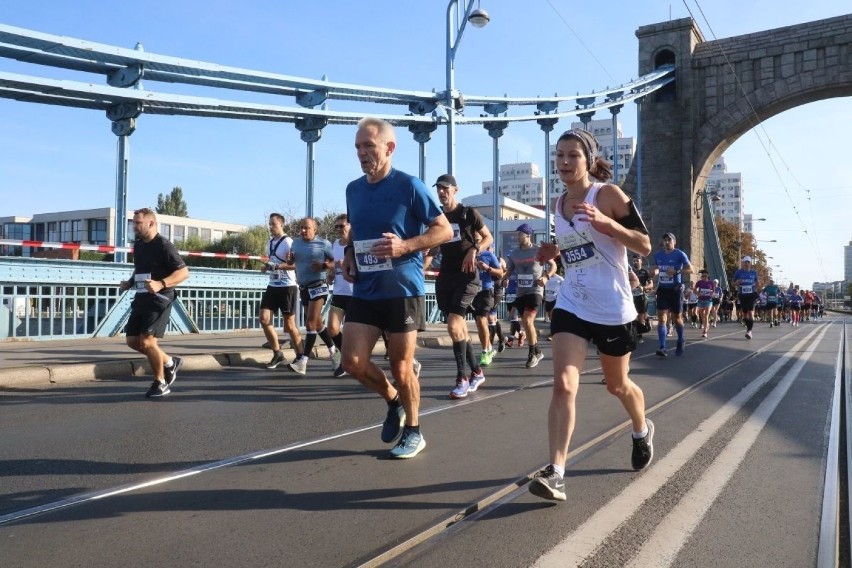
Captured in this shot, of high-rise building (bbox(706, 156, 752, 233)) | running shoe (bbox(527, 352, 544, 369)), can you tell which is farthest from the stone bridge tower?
high-rise building (bbox(706, 156, 752, 233))

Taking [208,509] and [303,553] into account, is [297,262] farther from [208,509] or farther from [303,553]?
[303,553]

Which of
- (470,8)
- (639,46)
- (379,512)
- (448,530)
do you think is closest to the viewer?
(448,530)

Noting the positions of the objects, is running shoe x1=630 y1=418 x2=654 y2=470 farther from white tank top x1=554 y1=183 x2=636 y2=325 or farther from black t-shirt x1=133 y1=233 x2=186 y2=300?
black t-shirt x1=133 y1=233 x2=186 y2=300

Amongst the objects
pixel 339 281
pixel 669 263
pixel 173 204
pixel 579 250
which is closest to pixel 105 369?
pixel 339 281

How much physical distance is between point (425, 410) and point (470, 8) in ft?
50.1

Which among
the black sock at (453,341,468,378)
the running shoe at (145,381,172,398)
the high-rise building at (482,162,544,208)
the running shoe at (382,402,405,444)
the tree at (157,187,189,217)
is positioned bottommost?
the running shoe at (145,381,172,398)

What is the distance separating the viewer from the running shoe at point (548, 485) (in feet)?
10.3

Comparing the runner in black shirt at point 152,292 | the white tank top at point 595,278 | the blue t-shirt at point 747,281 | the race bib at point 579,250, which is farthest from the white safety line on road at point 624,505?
the blue t-shirt at point 747,281

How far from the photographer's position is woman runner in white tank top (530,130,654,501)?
11.0 ft

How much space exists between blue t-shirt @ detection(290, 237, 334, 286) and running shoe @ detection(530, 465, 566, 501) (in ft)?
17.8

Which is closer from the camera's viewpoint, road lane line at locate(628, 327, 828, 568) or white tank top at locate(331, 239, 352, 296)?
road lane line at locate(628, 327, 828, 568)

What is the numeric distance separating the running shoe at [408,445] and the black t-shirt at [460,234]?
277cm


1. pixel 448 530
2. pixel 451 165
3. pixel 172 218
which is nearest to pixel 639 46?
pixel 451 165

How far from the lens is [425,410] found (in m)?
5.77
